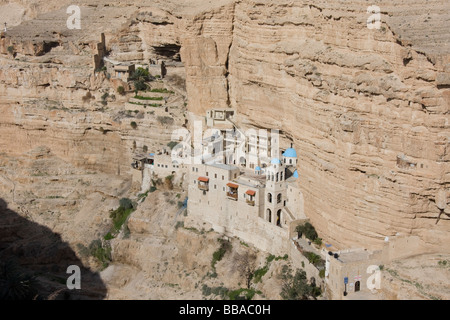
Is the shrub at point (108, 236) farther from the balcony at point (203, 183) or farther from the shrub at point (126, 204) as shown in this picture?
the balcony at point (203, 183)

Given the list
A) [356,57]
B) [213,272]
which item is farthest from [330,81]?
[213,272]

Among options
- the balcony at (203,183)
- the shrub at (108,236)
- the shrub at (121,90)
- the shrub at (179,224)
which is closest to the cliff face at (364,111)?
the balcony at (203,183)

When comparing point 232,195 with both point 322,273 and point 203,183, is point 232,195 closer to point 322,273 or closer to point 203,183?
point 203,183

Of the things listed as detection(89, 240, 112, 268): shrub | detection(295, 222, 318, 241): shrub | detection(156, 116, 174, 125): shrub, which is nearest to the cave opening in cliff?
detection(156, 116, 174, 125): shrub

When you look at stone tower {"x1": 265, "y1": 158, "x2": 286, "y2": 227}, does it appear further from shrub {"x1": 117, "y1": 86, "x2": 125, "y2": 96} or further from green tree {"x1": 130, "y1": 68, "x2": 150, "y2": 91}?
shrub {"x1": 117, "y1": 86, "x2": 125, "y2": 96}

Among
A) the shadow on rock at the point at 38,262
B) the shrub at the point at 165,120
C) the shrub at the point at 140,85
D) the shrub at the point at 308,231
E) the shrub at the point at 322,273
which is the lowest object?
the shadow on rock at the point at 38,262

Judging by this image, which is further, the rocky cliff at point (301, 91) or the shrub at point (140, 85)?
the shrub at point (140, 85)
